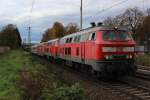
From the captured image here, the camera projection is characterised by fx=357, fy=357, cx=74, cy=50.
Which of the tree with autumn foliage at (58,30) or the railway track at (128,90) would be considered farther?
the tree with autumn foliage at (58,30)

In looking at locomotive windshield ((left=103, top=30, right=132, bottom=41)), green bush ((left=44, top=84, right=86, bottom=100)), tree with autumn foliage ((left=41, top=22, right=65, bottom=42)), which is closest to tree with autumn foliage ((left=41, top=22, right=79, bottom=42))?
tree with autumn foliage ((left=41, top=22, right=65, bottom=42))

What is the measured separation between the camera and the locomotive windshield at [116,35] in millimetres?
19328

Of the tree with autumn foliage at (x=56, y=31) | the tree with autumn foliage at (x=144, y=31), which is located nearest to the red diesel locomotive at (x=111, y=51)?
the tree with autumn foliage at (x=144, y=31)

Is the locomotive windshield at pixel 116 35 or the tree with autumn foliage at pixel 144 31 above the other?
the tree with autumn foliage at pixel 144 31

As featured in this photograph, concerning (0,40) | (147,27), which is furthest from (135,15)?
(0,40)

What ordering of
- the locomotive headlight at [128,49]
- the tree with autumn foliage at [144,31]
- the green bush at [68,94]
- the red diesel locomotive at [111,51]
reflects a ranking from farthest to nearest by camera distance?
the tree with autumn foliage at [144,31] → the locomotive headlight at [128,49] → the red diesel locomotive at [111,51] → the green bush at [68,94]

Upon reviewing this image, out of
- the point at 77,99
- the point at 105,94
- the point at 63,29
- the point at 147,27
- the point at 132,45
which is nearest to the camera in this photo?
the point at 77,99

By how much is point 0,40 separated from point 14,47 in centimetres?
693

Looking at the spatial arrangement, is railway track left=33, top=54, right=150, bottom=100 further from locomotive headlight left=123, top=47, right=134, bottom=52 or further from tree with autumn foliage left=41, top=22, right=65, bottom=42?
tree with autumn foliage left=41, top=22, right=65, bottom=42

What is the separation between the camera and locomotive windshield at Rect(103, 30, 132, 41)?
1933cm

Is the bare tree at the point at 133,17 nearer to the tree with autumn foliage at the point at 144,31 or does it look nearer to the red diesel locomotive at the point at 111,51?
the tree with autumn foliage at the point at 144,31

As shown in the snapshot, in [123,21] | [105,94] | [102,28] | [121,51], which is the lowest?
[105,94]

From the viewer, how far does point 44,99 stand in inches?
462

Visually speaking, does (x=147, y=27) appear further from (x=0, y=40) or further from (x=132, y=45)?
(x=132, y=45)
